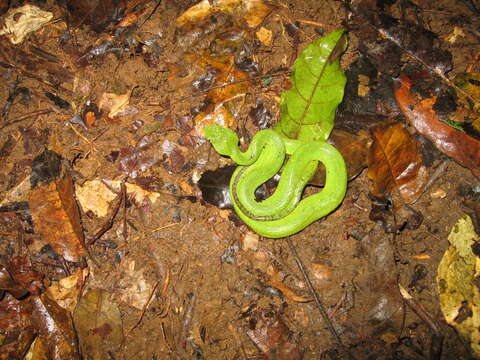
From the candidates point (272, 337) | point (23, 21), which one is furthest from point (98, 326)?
point (23, 21)

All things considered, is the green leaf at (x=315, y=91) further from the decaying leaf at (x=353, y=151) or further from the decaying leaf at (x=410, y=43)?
the decaying leaf at (x=410, y=43)

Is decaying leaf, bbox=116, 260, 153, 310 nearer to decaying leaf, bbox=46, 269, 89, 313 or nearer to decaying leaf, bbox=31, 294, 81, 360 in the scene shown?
decaying leaf, bbox=46, 269, 89, 313

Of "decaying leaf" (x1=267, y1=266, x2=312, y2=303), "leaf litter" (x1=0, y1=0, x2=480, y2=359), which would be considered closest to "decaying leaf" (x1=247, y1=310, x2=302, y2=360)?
"leaf litter" (x1=0, y1=0, x2=480, y2=359)

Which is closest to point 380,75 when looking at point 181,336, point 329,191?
point 329,191

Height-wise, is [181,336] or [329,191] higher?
[329,191]

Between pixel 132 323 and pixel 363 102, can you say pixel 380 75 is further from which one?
pixel 132 323

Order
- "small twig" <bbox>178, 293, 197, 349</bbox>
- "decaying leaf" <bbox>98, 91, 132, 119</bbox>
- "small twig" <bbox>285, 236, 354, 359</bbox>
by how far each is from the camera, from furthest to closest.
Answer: "decaying leaf" <bbox>98, 91, 132, 119</bbox>, "small twig" <bbox>178, 293, 197, 349</bbox>, "small twig" <bbox>285, 236, 354, 359</bbox>
